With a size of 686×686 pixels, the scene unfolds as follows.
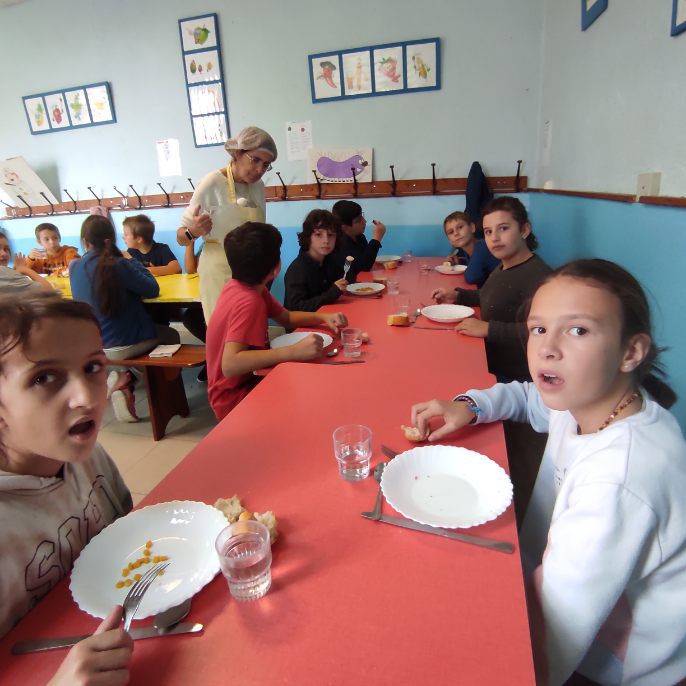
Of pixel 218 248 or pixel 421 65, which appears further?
pixel 421 65

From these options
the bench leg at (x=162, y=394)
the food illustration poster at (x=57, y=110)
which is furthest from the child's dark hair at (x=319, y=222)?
the food illustration poster at (x=57, y=110)

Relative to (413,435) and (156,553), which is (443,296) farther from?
(156,553)

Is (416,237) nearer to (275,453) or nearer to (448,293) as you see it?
(448,293)

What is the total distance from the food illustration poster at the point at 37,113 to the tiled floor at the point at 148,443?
370 centimetres

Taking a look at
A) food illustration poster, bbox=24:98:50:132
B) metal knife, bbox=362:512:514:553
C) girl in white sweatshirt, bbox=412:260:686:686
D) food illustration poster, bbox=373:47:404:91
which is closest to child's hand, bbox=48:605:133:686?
metal knife, bbox=362:512:514:553

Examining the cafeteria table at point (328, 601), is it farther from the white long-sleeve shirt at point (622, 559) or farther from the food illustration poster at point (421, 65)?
the food illustration poster at point (421, 65)

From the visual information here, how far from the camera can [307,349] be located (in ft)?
5.38

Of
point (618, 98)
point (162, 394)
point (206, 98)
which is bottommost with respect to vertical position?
point (162, 394)

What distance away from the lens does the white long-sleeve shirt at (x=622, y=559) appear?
71 cm

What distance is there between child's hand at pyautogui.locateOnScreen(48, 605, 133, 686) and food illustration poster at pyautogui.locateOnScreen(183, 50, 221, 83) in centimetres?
469

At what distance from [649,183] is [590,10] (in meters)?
1.34

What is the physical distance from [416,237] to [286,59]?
1997 mm

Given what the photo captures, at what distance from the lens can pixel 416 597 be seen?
2.22 ft

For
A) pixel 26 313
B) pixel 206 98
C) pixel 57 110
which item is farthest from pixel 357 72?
pixel 26 313
